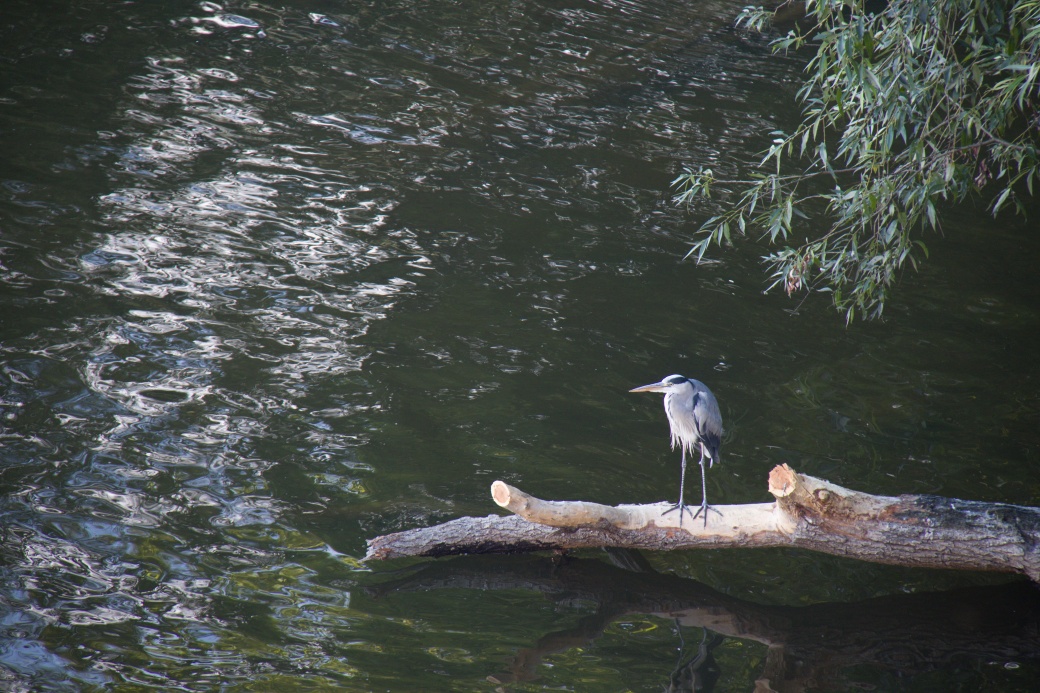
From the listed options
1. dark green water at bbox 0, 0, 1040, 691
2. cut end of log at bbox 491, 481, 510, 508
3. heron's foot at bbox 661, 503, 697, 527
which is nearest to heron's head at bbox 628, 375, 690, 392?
heron's foot at bbox 661, 503, 697, 527

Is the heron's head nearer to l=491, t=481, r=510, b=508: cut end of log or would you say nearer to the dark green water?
the dark green water

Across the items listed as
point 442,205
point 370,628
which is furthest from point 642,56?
point 370,628

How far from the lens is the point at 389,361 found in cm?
752

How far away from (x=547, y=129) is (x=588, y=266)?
3.50 m

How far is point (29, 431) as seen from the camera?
615 centimetres

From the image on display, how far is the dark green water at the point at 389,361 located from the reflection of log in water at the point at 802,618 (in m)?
0.04

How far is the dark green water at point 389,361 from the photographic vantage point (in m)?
5.05

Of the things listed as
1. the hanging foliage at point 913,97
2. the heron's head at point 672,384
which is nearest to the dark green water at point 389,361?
the heron's head at point 672,384

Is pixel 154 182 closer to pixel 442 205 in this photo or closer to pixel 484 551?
pixel 442 205

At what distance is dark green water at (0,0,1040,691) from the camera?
16.6ft

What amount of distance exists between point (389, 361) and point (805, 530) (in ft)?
12.3

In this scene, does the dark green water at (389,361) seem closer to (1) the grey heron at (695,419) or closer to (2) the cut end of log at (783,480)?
(1) the grey heron at (695,419)

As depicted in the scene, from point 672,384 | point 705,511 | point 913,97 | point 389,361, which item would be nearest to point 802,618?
point 705,511

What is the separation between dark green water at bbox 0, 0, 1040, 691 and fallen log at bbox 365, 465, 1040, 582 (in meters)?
0.38
